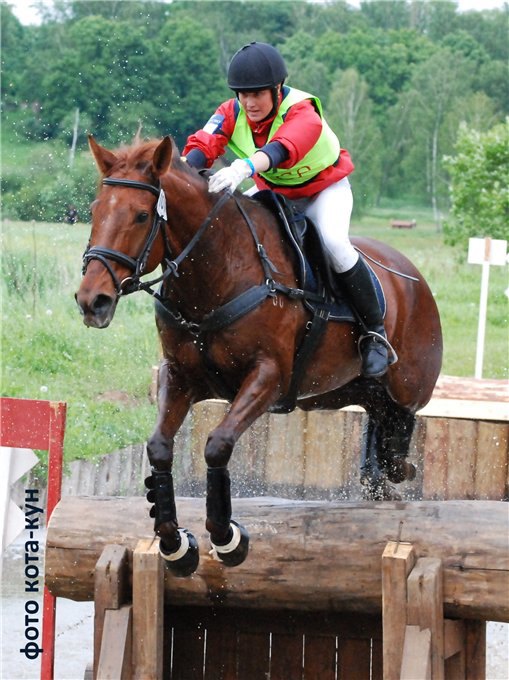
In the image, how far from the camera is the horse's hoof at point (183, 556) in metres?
4.20

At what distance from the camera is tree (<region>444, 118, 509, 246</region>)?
47.3ft

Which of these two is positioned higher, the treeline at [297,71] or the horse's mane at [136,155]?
the treeline at [297,71]

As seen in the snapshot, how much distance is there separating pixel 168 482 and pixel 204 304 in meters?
0.67

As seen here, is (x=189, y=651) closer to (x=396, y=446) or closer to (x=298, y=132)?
(x=396, y=446)

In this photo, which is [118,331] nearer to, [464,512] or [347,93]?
[347,93]

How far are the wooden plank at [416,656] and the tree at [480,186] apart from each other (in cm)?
1084

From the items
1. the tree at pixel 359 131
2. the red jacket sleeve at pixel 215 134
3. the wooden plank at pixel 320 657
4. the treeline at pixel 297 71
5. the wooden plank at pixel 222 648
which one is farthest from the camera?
the tree at pixel 359 131

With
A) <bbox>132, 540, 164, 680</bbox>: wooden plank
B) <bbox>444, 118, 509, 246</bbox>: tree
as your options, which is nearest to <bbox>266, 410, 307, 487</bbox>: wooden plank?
<bbox>132, 540, 164, 680</bbox>: wooden plank

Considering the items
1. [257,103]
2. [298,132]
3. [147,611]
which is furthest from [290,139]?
[147,611]

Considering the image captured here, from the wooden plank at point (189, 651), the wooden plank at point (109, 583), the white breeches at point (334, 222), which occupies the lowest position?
the wooden plank at point (189, 651)

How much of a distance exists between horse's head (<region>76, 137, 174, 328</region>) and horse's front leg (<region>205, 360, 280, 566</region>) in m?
0.57

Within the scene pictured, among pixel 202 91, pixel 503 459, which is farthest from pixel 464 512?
pixel 202 91

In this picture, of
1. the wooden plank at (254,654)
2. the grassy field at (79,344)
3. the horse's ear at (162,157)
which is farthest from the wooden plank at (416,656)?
the grassy field at (79,344)

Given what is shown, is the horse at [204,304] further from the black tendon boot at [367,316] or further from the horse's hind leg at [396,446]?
the horse's hind leg at [396,446]
